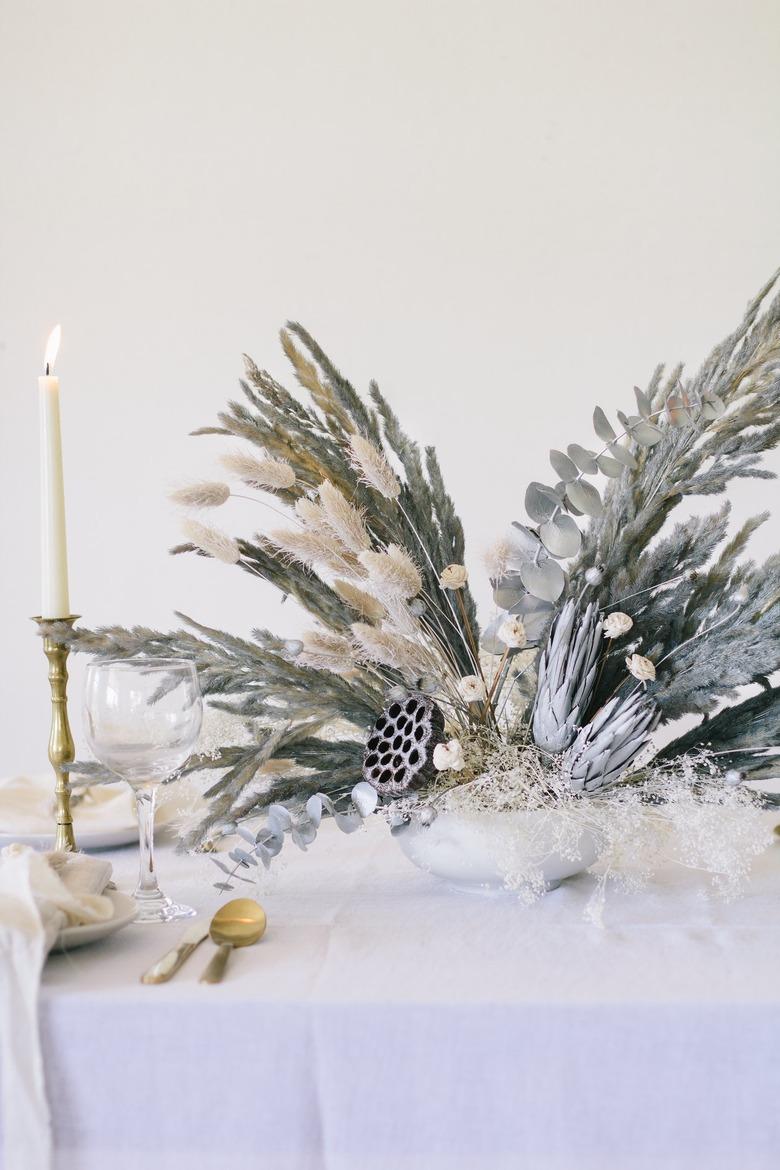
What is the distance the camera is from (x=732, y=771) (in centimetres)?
75

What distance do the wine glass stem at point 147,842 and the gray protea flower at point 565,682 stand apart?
0.27 meters

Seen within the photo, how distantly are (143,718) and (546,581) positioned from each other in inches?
11.5

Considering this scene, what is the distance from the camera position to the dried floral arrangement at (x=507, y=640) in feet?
2.41

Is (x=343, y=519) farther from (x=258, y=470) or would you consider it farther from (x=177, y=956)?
(x=177, y=956)

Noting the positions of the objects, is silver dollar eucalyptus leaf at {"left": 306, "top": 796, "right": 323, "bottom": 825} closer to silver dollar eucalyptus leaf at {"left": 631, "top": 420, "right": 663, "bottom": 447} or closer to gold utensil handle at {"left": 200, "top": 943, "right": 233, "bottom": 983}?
gold utensil handle at {"left": 200, "top": 943, "right": 233, "bottom": 983}

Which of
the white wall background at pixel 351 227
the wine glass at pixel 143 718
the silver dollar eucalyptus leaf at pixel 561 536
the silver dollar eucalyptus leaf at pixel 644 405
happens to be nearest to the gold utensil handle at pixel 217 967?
the wine glass at pixel 143 718

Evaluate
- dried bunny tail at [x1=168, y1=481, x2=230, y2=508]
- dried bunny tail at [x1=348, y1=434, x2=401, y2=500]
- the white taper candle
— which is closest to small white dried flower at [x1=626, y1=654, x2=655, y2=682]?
dried bunny tail at [x1=348, y1=434, x2=401, y2=500]

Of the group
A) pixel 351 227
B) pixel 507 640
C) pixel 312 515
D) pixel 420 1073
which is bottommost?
pixel 420 1073

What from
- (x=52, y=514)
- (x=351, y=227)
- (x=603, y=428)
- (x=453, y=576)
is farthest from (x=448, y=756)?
(x=351, y=227)

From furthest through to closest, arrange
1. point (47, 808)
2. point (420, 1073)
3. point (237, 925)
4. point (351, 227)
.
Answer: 1. point (351, 227)
2. point (47, 808)
3. point (237, 925)
4. point (420, 1073)

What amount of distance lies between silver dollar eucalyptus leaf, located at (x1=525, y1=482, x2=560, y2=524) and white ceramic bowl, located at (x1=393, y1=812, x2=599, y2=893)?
0.21 m

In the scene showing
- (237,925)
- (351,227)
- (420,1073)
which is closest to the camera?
(420,1073)

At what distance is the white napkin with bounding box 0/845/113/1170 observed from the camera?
0.54 m

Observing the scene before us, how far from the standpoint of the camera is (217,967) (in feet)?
1.96
